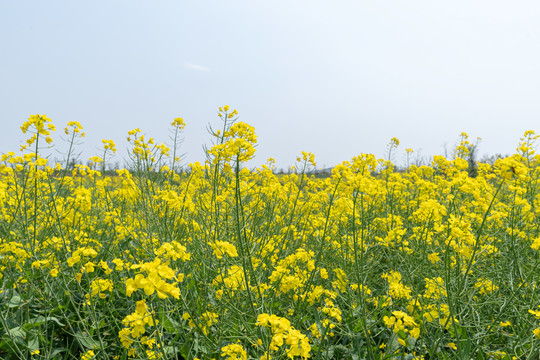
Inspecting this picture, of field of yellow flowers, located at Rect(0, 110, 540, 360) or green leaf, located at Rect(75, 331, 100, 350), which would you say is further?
green leaf, located at Rect(75, 331, 100, 350)

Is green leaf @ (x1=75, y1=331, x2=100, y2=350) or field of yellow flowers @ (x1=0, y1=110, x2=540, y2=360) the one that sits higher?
field of yellow flowers @ (x1=0, y1=110, x2=540, y2=360)

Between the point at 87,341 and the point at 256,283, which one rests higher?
the point at 256,283

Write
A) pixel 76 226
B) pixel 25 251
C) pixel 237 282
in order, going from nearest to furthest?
1. pixel 237 282
2. pixel 25 251
3. pixel 76 226

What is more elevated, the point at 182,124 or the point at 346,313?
the point at 182,124

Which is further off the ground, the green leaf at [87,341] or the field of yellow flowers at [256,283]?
the field of yellow flowers at [256,283]

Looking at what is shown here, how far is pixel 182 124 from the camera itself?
3.56 meters

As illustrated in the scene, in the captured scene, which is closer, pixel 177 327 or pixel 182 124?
pixel 177 327

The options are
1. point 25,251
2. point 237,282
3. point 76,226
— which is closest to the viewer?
point 237,282

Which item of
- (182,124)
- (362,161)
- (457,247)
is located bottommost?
(457,247)

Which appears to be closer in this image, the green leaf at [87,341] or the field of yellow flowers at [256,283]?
the field of yellow flowers at [256,283]

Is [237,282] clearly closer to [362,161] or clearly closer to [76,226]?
[362,161]

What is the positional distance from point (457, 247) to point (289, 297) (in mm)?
1319

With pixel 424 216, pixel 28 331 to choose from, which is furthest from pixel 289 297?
pixel 28 331

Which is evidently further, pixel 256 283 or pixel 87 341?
pixel 87 341
